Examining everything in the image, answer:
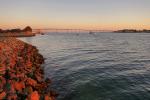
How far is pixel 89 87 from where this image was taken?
12.6m

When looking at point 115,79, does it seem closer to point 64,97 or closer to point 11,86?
point 64,97

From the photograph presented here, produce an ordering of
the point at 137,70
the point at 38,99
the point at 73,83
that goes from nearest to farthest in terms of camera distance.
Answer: the point at 38,99 < the point at 73,83 < the point at 137,70

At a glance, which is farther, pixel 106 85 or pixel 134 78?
pixel 134 78

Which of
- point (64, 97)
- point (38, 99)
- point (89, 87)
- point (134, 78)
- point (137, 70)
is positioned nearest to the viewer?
point (38, 99)

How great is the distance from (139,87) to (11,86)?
26.6ft

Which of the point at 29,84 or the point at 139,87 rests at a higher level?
the point at 29,84

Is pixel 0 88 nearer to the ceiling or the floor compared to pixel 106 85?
nearer to the ceiling

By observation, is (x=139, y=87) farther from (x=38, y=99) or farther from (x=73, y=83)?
(x=38, y=99)

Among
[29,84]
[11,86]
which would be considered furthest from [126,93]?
[11,86]

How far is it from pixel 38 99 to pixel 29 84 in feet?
7.16

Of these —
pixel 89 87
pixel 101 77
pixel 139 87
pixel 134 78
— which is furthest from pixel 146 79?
pixel 89 87

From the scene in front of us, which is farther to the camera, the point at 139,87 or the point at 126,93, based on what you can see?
the point at 139,87

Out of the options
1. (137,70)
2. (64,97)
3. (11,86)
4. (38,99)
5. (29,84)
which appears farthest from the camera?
(137,70)

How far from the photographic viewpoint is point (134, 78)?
14.7 metres
